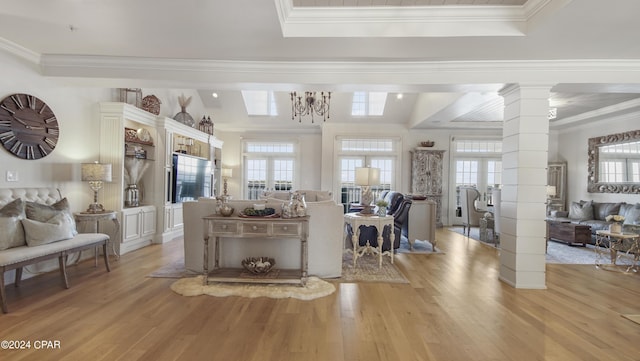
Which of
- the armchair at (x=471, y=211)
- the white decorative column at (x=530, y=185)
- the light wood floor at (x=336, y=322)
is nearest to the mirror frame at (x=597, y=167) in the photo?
the armchair at (x=471, y=211)

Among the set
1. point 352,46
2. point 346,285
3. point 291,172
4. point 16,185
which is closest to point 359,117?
point 291,172

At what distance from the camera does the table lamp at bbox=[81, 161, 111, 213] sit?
4289mm

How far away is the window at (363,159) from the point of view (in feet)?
29.6

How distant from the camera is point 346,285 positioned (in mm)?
3572

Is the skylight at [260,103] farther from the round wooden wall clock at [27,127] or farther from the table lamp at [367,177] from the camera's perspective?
the round wooden wall clock at [27,127]

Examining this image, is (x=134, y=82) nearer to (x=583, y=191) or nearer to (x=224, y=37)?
(x=224, y=37)

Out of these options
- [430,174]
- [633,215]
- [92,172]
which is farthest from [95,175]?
[633,215]

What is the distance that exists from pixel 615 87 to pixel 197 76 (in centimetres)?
528

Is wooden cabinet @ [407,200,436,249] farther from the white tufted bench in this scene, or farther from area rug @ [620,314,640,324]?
the white tufted bench

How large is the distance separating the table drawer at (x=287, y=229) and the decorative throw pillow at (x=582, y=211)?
675 centimetres

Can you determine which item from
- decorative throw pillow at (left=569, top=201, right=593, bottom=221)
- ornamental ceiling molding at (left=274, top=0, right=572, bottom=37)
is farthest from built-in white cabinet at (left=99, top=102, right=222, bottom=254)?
decorative throw pillow at (left=569, top=201, right=593, bottom=221)

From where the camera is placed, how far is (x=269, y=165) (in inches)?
371

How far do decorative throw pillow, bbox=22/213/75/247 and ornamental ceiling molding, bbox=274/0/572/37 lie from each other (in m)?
3.25

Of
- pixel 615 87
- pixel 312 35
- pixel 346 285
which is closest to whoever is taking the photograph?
pixel 312 35
